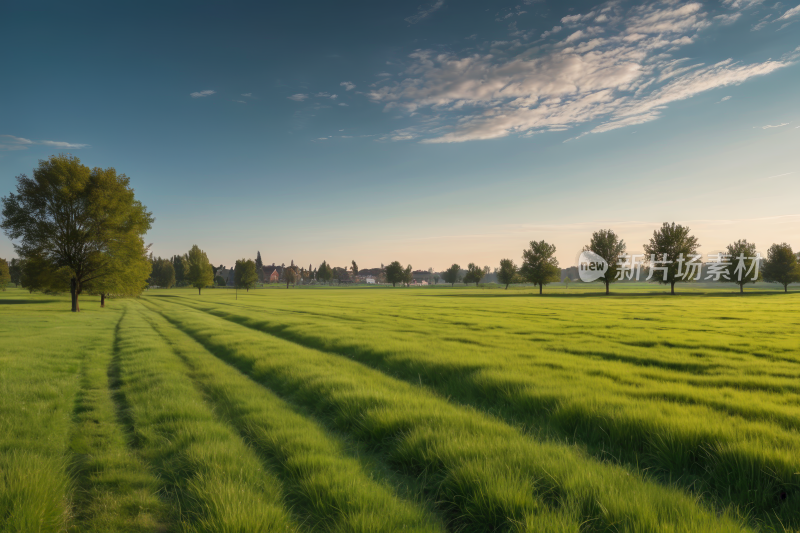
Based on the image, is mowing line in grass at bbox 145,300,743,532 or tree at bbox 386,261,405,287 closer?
mowing line in grass at bbox 145,300,743,532

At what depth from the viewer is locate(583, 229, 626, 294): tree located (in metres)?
77.1

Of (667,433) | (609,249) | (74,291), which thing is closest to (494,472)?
(667,433)

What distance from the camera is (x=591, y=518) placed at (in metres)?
3.67

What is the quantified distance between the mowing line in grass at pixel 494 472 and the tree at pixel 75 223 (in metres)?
42.5

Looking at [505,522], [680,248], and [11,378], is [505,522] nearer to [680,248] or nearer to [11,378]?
[11,378]

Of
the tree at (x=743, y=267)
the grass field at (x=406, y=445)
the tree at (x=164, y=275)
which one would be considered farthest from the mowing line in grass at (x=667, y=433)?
the tree at (x=164, y=275)

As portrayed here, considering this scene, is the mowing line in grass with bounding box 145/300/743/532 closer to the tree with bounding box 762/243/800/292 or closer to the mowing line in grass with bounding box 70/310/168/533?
the mowing line in grass with bounding box 70/310/168/533

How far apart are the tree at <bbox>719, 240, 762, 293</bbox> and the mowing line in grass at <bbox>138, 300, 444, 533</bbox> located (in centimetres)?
10199

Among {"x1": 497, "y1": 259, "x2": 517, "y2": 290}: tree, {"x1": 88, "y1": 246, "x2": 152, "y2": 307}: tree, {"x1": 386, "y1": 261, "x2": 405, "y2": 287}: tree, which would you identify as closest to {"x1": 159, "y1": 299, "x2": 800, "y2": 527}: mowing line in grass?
{"x1": 88, "y1": 246, "x2": 152, "y2": 307}: tree

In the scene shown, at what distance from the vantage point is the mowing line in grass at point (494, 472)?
3.63 meters

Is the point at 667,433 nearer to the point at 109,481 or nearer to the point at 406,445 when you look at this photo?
the point at 406,445

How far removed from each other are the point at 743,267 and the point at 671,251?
2012 cm

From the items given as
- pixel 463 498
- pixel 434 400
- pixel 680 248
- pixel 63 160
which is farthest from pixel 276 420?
pixel 680 248

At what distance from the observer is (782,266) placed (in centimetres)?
7731
